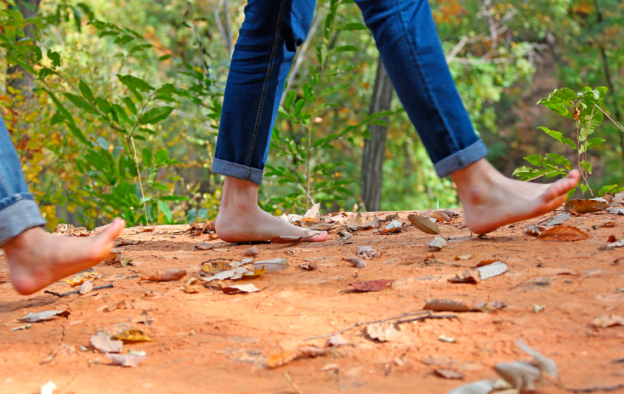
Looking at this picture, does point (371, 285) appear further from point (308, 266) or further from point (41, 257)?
point (41, 257)

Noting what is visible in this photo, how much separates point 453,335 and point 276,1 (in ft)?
4.34

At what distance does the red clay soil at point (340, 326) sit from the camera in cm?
93

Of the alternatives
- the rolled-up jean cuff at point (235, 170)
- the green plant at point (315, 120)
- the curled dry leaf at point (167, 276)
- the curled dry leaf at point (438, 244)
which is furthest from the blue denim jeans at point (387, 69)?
the green plant at point (315, 120)

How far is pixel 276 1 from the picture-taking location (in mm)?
1830

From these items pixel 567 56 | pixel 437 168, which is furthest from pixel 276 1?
pixel 567 56

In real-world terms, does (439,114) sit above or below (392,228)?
above

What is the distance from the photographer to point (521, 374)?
32.2 inches

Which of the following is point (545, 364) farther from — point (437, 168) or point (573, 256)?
point (437, 168)

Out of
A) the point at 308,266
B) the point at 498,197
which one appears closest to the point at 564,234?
the point at 498,197

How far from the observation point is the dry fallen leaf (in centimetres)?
118

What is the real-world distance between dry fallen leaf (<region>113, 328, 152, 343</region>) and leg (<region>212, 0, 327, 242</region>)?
0.87 metres

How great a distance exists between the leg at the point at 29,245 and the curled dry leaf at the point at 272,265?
502 millimetres

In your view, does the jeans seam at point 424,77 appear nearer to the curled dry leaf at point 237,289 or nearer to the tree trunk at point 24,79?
the curled dry leaf at point 237,289

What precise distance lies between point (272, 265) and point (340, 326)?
57 centimetres
